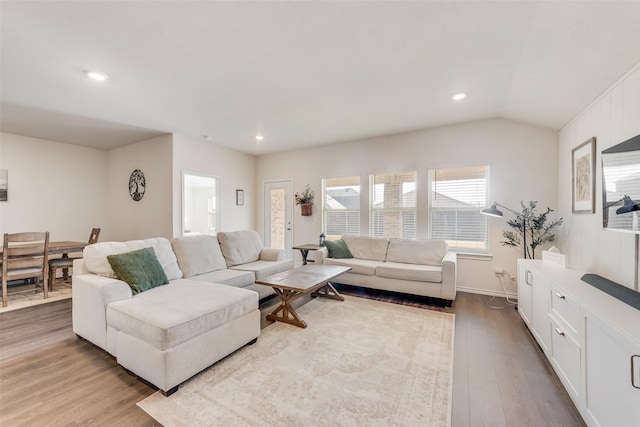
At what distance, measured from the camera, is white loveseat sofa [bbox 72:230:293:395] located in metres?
1.81

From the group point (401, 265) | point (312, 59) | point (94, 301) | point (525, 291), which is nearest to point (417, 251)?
point (401, 265)

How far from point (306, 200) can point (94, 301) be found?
3943 mm

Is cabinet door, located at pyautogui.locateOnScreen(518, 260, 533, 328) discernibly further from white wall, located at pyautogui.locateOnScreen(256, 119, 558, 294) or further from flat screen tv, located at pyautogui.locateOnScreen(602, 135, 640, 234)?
white wall, located at pyautogui.locateOnScreen(256, 119, 558, 294)

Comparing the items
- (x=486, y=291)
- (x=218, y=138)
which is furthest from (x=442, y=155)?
(x=218, y=138)

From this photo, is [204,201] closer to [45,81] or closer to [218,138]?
[218,138]

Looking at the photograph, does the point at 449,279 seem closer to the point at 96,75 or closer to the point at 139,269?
the point at 139,269

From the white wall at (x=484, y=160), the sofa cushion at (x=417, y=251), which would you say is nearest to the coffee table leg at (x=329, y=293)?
the sofa cushion at (x=417, y=251)

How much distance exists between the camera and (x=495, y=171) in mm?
3973

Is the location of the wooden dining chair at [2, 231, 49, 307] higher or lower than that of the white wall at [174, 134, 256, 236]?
lower

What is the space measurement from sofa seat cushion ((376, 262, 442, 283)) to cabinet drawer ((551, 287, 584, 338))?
1.48 m

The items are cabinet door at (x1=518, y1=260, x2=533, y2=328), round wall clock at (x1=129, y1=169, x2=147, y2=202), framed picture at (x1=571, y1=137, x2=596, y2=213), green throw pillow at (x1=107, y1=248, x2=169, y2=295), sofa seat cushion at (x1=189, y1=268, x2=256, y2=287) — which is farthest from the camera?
round wall clock at (x1=129, y1=169, x2=147, y2=202)

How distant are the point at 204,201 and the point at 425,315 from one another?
7805 mm

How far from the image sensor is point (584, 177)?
108 inches

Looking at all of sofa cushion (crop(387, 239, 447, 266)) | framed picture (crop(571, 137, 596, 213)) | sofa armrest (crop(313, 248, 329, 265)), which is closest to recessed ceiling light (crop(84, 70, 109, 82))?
sofa armrest (crop(313, 248, 329, 265))
